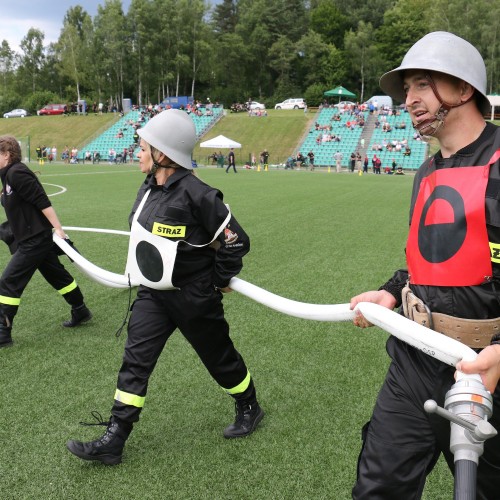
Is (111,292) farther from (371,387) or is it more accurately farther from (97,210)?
(97,210)

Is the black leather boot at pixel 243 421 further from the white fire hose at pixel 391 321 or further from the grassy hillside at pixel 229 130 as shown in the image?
the grassy hillside at pixel 229 130

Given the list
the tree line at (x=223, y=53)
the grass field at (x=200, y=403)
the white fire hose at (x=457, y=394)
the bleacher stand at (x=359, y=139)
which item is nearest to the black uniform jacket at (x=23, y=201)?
the grass field at (x=200, y=403)

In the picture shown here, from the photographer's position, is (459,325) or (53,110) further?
Result: (53,110)

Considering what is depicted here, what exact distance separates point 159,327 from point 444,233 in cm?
194

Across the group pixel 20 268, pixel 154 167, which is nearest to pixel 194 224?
pixel 154 167

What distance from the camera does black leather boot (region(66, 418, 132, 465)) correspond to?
3229 mm

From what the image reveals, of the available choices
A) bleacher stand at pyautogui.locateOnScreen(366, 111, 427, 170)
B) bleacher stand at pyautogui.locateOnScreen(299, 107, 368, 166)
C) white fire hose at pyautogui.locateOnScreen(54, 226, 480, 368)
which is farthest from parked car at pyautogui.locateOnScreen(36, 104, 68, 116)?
white fire hose at pyautogui.locateOnScreen(54, 226, 480, 368)

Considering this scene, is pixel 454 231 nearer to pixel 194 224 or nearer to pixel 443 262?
pixel 443 262

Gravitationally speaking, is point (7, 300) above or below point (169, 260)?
below

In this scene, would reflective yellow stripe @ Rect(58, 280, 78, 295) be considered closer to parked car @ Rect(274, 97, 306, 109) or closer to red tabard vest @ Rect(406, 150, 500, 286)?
red tabard vest @ Rect(406, 150, 500, 286)

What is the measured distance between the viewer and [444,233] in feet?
6.54

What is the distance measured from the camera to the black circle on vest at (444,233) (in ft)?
6.40

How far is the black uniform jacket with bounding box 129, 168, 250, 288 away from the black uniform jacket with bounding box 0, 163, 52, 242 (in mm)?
2296

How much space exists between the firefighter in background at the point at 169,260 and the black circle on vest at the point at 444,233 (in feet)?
4.48
